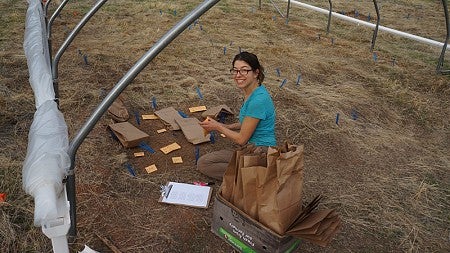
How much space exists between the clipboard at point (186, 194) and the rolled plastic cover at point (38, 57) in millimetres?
1201

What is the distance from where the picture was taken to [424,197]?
339 centimetres

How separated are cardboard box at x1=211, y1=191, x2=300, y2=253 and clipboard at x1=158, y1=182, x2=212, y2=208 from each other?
392 mm

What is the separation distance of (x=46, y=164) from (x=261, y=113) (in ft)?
5.24

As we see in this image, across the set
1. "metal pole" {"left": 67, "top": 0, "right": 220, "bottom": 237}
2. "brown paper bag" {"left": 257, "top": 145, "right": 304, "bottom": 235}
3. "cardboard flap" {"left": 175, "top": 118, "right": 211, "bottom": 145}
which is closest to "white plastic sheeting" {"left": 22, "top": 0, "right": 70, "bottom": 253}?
"metal pole" {"left": 67, "top": 0, "right": 220, "bottom": 237}

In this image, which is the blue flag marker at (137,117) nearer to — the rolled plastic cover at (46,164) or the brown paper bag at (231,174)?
the rolled plastic cover at (46,164)

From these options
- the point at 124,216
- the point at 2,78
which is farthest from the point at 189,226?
the point at 2,78

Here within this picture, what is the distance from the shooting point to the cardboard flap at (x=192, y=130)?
13.0 ft

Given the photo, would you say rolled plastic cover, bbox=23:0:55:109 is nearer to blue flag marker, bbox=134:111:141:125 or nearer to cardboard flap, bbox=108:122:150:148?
cardboard flap, bbox=108:122:150:148

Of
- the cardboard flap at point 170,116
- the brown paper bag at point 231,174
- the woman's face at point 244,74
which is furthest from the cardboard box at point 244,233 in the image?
the cardboard flap at point 170,116

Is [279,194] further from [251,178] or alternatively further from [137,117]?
[137,117]

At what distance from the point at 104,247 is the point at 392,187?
2601 millimetres

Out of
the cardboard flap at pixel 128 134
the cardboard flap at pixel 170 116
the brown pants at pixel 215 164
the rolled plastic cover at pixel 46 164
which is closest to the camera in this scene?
the rolled plastic cover at pixel 46 164

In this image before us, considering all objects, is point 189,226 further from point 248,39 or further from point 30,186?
point 248,39

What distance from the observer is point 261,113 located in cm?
291
